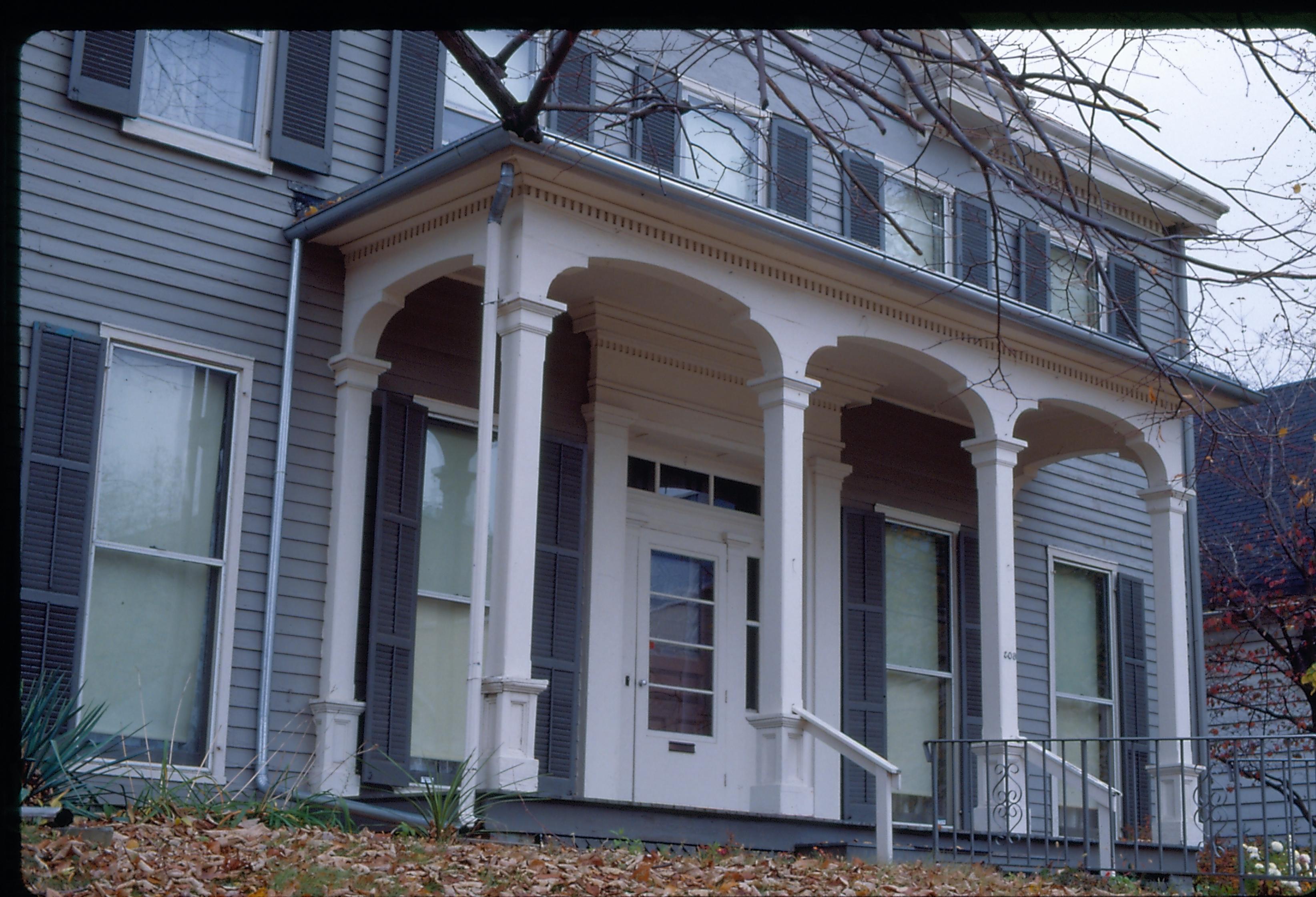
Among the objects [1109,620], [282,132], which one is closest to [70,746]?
[282,132]

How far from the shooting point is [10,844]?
1760mm

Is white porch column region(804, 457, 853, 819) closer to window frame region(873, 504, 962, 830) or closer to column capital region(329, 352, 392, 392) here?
window frame region(873, 504, 962, 830)

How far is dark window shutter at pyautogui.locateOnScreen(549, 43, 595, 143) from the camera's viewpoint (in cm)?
958

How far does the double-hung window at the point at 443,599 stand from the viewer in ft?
26.9

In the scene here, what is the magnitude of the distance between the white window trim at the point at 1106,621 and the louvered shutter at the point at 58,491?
828 cm

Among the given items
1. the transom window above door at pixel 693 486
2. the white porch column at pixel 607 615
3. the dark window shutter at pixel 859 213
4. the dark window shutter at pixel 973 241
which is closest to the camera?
the white porch column at pixel 607 615

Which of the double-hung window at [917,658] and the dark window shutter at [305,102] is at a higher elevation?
the dark window shutter at [305,102]

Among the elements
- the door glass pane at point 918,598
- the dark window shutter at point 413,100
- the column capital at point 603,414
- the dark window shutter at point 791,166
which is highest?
the dark window shutter at point 791,166

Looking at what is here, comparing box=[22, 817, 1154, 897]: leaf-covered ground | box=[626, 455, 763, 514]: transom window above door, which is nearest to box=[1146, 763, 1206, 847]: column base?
box=[626, 455, 763, 514]: transom window above door

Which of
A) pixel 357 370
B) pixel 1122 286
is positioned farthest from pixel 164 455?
pixel 1122 286

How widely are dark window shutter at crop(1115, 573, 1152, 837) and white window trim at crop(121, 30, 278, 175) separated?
28.6 feet

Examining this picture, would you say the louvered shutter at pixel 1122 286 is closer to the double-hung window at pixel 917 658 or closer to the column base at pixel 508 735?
the double-hung window at pixel 917 658

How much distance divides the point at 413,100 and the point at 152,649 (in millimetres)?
3864

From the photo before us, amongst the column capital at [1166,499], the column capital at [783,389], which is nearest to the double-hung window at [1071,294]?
the column capital at [1166,499]
